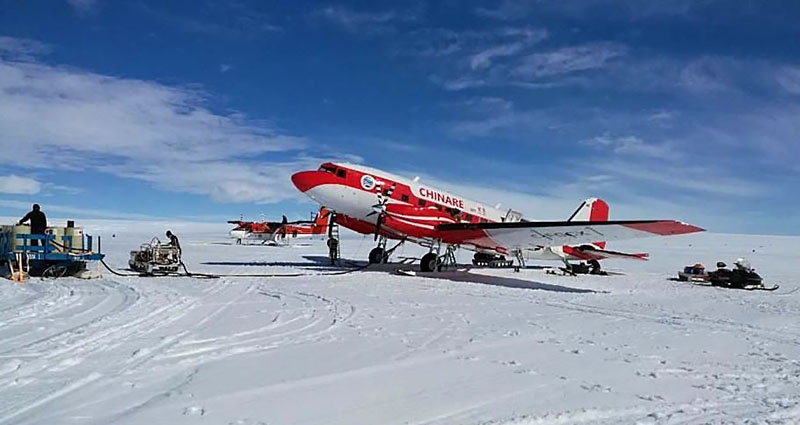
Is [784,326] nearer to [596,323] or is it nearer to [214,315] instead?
[596,323]

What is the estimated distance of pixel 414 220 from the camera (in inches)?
782

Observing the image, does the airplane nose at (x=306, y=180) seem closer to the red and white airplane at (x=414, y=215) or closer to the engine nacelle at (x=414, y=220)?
the red and white airplane at (x=414, y=215)

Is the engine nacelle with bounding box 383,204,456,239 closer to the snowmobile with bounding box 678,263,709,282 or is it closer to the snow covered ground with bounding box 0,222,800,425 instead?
the snow covered ground with bounding box 0,222,800,425

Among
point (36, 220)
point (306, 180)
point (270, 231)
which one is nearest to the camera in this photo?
point (36, 220)

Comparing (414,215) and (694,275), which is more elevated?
(414,215)

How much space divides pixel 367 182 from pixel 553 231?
6.52 meters

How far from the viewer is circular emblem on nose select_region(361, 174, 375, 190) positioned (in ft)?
63.6

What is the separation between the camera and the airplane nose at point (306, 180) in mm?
19000

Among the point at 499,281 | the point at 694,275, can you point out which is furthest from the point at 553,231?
the point at 694,275

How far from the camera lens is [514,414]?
172 inches

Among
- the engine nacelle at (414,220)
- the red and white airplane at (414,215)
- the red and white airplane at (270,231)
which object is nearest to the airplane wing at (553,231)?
the red and white airplane at (414,215)

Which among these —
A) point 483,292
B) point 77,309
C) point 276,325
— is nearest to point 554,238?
point 483,292

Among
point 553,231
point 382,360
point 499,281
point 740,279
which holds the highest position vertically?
point 553,231

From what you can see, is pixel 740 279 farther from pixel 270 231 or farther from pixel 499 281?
pixel 270 231
